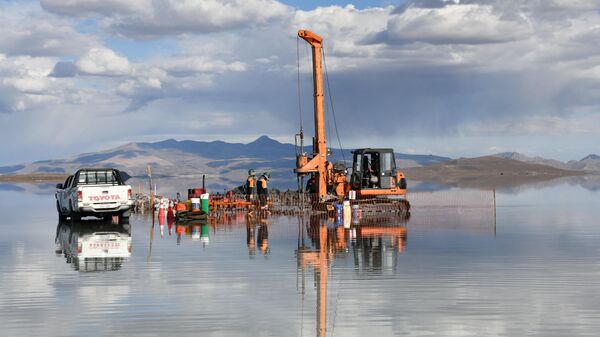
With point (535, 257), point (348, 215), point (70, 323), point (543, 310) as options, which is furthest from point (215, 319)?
point (348, 215)

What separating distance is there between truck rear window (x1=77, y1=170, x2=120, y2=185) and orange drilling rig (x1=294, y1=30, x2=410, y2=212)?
1029 centimetres

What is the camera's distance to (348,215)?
124 feet

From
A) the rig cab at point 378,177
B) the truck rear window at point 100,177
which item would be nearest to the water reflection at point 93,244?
the truck rear window at point 100,177

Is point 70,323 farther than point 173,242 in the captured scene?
No

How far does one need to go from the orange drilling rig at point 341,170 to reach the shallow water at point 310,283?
44.9 feet

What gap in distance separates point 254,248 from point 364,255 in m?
3.77

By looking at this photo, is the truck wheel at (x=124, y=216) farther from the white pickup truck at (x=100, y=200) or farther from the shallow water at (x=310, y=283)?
the shallow water at (x=310, y=283)

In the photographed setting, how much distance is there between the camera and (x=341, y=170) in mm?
47688

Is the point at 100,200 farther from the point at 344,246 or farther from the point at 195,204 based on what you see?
the point at 344,246

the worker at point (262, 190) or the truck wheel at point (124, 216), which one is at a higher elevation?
the worker at point (262, 190)

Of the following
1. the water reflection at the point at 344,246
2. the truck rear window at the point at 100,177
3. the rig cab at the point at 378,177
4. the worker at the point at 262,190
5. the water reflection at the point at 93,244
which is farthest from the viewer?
the worker at the point at 262,190

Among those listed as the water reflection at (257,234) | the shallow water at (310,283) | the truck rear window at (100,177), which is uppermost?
the truck rear window at (100,177)

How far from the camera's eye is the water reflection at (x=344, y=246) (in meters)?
18.4

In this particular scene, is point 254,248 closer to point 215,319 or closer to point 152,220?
point 215,319
